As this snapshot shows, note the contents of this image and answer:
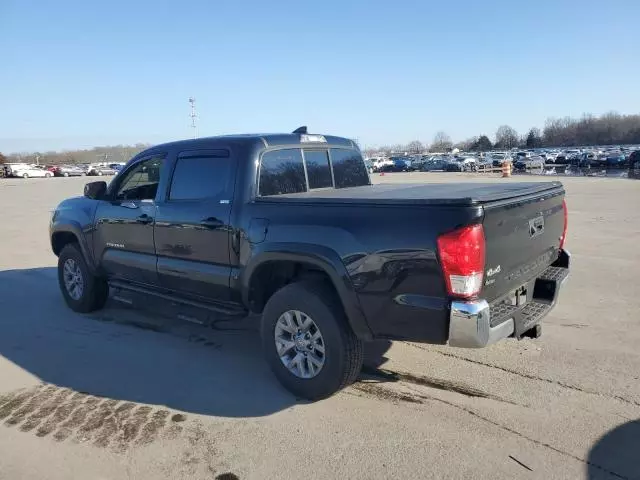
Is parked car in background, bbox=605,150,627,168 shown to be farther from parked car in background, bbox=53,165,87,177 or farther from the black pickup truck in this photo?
parked car in background, bbox=53,165,87,177

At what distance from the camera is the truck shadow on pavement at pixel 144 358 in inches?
158

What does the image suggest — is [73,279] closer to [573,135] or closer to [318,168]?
[318,168]

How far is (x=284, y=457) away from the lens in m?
3.21

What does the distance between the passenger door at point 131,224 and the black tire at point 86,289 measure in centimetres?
35

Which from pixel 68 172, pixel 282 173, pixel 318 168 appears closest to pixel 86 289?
pixel 282 173

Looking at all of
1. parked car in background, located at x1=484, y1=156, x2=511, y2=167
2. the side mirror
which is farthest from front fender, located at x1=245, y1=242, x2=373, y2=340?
parked car in background, located at x1=484, y1=156, x2=511, y2=167

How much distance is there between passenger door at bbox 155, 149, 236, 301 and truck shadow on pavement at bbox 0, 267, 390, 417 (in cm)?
63

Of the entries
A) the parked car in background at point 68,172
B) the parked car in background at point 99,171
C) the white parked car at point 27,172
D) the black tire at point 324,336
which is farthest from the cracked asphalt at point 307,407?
the parked car in background at point 99,171

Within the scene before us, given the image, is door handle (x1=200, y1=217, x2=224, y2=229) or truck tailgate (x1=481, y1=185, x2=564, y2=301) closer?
truck tailgate (x1=481, y1=185, x2=564, y2=301)

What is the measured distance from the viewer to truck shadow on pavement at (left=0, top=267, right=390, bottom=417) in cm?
402

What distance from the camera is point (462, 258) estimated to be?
3100 millimetres

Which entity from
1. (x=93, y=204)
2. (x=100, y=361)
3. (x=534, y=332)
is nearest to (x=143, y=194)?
(x=93, y=204)

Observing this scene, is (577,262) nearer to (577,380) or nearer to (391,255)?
(577,380)

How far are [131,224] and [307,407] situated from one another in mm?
2740
